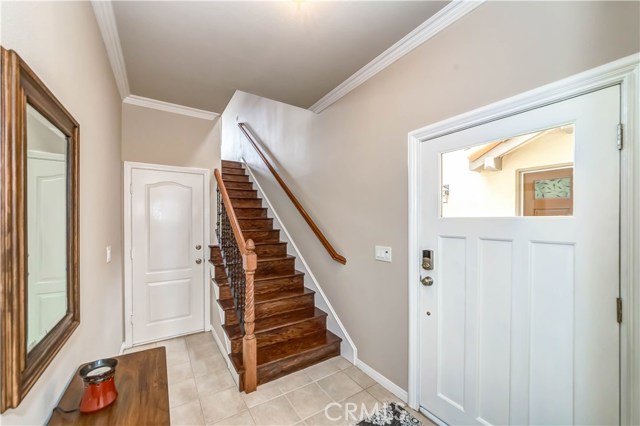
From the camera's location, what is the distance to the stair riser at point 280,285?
2.89m

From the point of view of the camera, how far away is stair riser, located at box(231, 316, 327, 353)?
2412 millimetres

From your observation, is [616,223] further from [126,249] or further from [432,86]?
[126,249]

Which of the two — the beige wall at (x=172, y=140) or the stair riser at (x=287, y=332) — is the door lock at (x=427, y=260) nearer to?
the stair riser at (x=287, y=332)

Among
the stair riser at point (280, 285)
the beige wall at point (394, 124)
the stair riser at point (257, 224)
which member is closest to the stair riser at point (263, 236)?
the stair riser at point (257, 224)

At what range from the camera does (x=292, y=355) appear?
2.43m

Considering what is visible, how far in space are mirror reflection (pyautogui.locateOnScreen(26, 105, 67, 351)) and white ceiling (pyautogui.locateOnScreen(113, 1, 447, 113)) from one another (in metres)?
1.10

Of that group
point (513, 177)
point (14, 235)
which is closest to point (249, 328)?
point (14, 235)

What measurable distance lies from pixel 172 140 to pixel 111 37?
1.42 m

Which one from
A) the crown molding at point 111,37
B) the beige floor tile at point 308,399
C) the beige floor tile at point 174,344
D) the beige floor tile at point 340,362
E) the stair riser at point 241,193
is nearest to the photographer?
the crown molding at point 111,37

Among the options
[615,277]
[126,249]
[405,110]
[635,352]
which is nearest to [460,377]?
[635,352]

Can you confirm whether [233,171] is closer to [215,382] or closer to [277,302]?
[277,302]

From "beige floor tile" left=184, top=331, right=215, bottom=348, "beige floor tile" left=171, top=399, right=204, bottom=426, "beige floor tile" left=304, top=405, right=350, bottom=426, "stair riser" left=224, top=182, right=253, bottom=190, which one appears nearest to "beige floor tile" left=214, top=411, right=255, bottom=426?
"beige floor tile" left=171, top=399, right=204, bottom=426

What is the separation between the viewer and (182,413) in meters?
1.92

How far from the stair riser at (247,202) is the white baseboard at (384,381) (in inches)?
102
